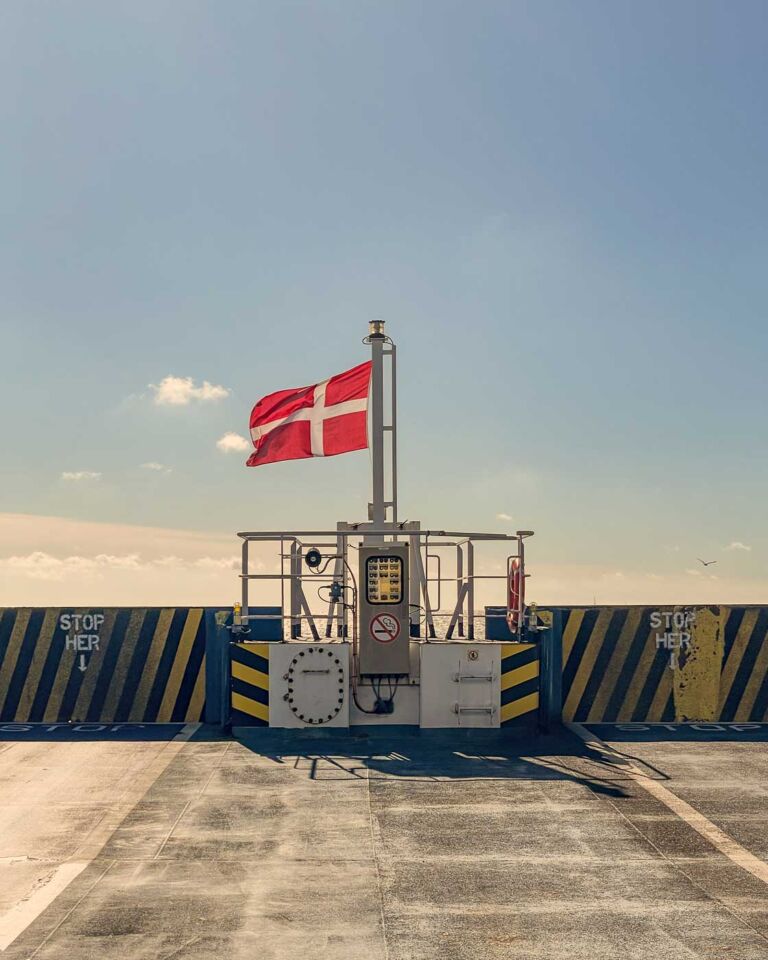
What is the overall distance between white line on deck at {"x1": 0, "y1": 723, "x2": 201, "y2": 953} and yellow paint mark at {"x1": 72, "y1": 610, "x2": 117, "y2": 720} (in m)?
3.82

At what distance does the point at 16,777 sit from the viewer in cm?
1229

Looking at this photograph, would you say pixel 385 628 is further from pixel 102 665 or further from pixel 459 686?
pixel 102 665

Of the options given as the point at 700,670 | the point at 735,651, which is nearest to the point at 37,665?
the point at 700,670

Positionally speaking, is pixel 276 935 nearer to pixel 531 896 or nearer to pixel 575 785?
pixel 531 896

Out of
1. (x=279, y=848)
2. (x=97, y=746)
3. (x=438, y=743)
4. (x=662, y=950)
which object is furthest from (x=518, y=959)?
(x=97, y=746)

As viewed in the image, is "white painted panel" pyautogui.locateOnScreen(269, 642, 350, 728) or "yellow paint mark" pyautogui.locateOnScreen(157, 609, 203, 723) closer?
"white painted panel" pyautogui.locateOnScreen(269, 642, 350, 728)

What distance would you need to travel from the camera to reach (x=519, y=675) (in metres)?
14.7

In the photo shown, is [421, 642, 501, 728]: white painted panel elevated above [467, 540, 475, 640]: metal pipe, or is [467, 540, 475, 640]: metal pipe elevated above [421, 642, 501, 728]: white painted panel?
[467, 540, 475, 640]: metal pipe

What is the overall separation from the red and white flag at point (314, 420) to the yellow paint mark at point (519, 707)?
4.71 metres

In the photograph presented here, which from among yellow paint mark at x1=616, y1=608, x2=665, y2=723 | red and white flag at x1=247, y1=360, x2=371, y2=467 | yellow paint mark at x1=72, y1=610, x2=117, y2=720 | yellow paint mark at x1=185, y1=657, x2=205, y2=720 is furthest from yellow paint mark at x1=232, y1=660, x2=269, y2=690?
yellow paint mark at x1=616, y1=608, x2=665, y2=723

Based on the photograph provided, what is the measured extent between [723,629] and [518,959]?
11379 millimetres

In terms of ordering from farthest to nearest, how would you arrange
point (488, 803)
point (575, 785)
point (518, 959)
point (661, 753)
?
1. point (661, 753)
2. point (575, 785)
3. point (488, 803)
4. point (518, 959)

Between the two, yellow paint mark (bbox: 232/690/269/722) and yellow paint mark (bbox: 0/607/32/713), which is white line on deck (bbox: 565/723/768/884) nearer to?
yellow paint mark (bbox: 232/690/269/722)

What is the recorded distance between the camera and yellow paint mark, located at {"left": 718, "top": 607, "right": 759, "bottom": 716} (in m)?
16.7
